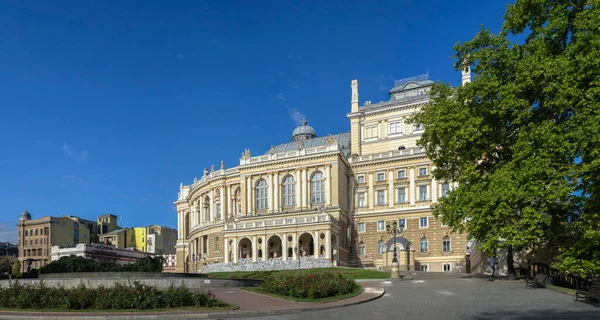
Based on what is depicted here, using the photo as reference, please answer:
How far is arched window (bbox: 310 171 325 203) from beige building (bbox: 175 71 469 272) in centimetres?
14

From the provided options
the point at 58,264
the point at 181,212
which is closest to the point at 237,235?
the point at 58,264

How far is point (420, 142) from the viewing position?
3894 cm

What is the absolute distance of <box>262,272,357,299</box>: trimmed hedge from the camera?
1017 inches

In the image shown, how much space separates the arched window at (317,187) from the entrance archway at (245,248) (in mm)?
10803

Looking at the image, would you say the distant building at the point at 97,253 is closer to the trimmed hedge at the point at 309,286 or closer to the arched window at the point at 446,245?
the arched window at the point at 446,245

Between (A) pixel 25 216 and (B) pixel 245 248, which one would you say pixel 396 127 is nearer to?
(B) pixel 245 248

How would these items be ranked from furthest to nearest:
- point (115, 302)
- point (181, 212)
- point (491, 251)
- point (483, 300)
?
1. point (181, 212)
2. point (491, 251)
3. point (483, 300)
4. point (115, 302)

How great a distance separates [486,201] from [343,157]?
48.0m

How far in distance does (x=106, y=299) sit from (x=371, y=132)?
65038 mm

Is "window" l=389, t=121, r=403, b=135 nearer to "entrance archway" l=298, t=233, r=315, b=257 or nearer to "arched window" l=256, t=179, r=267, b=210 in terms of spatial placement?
"arched window" l=256, t=179, r=267, b=210

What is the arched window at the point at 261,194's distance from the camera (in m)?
79.4

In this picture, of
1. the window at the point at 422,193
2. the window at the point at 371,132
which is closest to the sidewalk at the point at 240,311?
the window at the point at 422,193

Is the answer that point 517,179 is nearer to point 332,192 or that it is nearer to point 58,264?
point 58,264

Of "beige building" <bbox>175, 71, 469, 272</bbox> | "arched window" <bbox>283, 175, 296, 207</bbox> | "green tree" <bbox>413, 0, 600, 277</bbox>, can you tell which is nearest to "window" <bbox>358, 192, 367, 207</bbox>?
"beige building" <bbox>175, 71, 469, 272</bbox>
